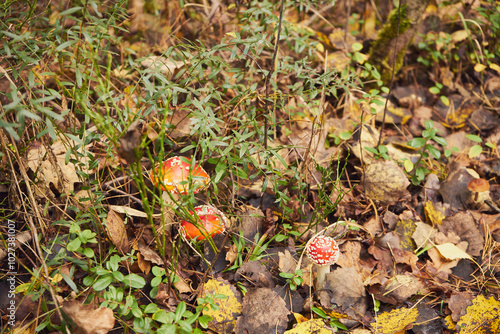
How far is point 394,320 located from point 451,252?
0.76 metres

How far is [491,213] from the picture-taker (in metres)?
3.02

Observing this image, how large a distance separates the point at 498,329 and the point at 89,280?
251cm

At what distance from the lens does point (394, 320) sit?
227 cm

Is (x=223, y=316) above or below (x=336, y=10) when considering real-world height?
below

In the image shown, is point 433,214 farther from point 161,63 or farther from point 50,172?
point 50,172

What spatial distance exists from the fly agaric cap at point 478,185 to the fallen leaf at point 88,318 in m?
2.79

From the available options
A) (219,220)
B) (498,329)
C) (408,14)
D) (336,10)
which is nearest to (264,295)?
(219,220)

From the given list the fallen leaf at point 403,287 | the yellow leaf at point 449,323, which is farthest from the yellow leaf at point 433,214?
the yellow leaf at point 449,323

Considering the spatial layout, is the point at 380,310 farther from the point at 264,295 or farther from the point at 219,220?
the point at 219,220

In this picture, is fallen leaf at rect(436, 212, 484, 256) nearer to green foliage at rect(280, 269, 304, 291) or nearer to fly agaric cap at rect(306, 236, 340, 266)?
fly agaric cap at rect(306, 236, 340, 266)

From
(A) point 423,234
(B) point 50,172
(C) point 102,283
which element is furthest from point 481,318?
(B) point 50,172

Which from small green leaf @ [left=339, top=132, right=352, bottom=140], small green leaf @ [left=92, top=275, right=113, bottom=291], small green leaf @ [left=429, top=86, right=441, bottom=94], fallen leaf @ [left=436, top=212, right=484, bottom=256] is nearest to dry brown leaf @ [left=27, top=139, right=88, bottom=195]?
small green leaf @ [left=92, top=275, right=113, bottom=291]

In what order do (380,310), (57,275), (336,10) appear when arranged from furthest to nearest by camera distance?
(336,10) < (380,310) < (57,275)

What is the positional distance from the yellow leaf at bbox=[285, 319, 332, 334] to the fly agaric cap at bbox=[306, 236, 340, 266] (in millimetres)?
363
